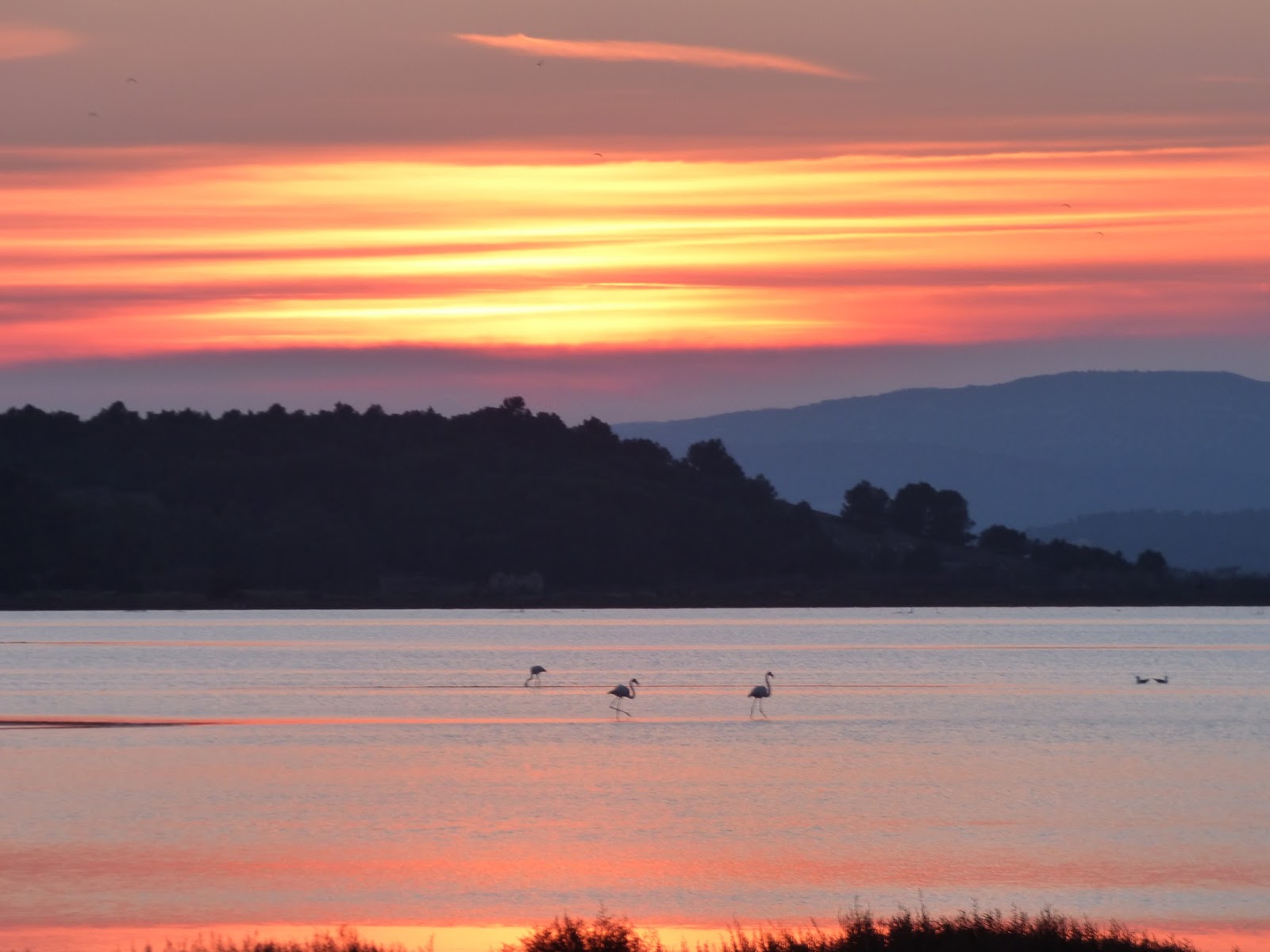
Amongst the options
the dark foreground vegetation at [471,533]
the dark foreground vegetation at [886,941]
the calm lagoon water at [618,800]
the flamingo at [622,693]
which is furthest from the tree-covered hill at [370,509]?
the dark foreground vegetation at [886,941]

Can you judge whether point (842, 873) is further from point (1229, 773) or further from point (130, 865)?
point (1229, 773)

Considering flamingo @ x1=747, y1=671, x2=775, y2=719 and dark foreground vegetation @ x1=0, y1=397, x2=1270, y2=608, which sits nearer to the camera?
flamingo @ x1=747, y1=671, x2=775, y2=719

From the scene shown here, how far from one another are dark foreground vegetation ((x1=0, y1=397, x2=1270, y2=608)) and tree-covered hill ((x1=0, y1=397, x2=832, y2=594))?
0.19 metres

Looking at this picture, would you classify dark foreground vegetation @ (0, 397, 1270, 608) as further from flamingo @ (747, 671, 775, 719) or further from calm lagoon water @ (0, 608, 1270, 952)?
flamingo @ (747, 671, 775, 719)

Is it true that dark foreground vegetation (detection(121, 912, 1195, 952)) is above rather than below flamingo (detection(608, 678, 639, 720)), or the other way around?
below

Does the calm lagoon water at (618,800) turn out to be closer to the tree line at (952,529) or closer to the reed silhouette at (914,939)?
the reed silhouette at (914,939)

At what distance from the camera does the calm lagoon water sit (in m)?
24.0

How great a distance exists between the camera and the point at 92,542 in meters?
151

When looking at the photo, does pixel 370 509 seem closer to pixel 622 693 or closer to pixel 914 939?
pixel 622 693

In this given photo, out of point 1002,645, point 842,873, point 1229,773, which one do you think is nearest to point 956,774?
point 1229,773

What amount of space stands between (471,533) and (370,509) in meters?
9.14

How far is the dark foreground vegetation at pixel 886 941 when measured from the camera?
18453mm

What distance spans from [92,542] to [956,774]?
12250 centimetres

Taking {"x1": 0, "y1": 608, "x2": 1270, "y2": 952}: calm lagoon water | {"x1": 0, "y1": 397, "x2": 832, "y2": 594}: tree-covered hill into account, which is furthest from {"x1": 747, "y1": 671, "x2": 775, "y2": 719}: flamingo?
{"x1": 0, "y1": 397, "x2": 832, "y2": 594}: tree-covered hill
